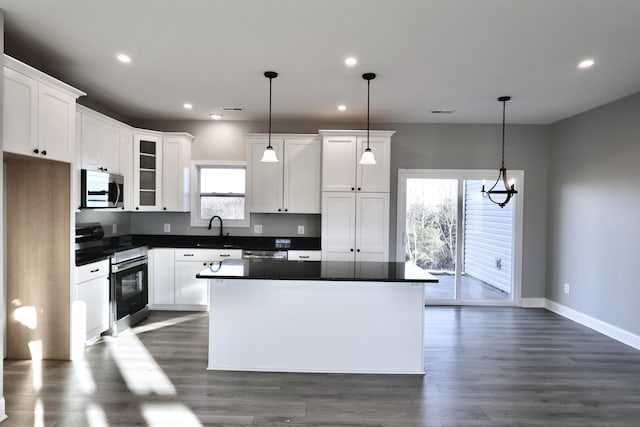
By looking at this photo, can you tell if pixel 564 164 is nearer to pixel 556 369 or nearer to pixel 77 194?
pixel 556 369

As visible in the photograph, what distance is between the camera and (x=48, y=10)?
2.35 metres

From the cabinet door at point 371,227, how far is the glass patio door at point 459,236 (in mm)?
608

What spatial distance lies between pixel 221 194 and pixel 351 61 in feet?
9.90

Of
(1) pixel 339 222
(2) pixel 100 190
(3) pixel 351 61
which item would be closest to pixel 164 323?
(2) pixel 100 190

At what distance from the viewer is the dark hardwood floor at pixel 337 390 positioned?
2400 mm

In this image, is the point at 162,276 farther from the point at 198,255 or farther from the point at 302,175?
the point at 302,175

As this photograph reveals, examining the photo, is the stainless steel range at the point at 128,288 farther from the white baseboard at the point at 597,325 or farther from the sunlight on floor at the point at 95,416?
the white baseboard at the point at 597,325

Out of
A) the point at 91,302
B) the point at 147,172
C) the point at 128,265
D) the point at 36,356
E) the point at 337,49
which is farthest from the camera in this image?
the point at 147,172

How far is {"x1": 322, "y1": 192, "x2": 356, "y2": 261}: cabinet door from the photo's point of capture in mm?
4699

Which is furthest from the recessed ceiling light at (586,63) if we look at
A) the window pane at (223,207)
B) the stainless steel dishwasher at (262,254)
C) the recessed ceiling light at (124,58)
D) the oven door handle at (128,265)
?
the oven door handle at (128,265)

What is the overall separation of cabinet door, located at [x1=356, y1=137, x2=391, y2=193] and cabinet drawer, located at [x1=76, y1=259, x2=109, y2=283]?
3087mm

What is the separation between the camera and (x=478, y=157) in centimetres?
518

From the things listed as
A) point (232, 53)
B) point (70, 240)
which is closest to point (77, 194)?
point (70, 240)

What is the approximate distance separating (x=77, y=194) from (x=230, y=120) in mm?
2366
